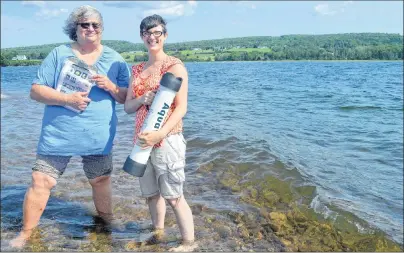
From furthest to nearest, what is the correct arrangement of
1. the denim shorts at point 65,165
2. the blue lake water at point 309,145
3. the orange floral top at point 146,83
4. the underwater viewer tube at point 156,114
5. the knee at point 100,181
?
1. the blue lake water at point 309,145
2. the knee at point 100,181
3. the denim shorts at point 65,165
4. the orange floral top at point 146,83
5. the underwater viewer tube at point 156,114

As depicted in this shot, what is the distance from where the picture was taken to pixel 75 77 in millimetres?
4641

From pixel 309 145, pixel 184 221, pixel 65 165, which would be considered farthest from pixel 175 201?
pixel 309 145

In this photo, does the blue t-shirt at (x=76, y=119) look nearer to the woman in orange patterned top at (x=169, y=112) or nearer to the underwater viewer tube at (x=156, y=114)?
the woman in orange patterned top at (x=169, y=112)

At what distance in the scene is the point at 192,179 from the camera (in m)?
8.27

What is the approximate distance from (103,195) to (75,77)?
1.71 metres

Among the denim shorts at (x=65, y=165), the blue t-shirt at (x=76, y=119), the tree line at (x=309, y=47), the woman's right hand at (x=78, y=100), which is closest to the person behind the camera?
the woman's right hand at (x=78, y=100)

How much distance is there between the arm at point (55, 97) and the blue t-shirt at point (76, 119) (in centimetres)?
10

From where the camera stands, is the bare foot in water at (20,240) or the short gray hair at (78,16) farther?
the bare foot in water at (20,240)

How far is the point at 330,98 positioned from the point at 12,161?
69.3 ft

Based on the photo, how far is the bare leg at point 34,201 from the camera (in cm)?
479

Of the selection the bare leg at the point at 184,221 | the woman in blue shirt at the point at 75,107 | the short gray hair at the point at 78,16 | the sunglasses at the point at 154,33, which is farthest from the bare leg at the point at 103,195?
the sunglasses at the point at 154,33

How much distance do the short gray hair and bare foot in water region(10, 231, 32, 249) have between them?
2379 millimetres

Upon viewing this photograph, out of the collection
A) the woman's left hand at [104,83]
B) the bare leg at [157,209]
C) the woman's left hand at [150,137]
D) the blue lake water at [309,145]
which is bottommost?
the blue lake water at [309,145]

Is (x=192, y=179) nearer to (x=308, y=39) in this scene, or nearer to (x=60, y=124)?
(x=60, y=124)
